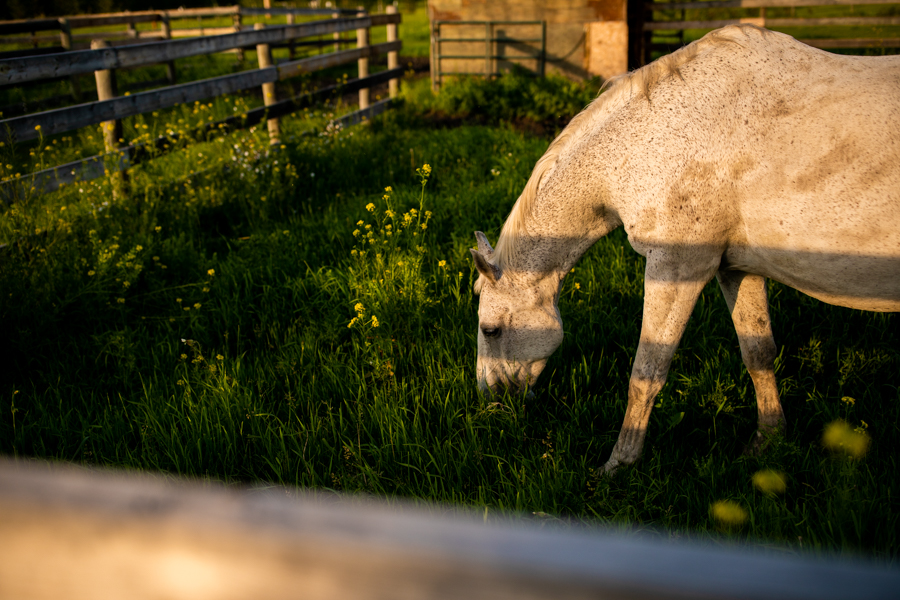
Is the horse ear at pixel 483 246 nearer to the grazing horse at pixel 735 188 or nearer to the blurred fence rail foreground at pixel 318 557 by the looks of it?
the grazing horse at pixel 735 188

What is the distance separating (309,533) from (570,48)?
1243 centimetres

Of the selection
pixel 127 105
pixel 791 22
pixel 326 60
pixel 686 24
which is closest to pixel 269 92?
pixel 326 60

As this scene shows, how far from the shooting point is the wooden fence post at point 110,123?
485 centimetres

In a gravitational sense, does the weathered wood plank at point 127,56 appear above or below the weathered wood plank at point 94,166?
above

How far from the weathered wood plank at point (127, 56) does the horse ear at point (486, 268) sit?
146 inches

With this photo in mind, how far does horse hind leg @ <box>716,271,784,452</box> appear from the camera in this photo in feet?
9.00

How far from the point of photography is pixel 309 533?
0.44 metres

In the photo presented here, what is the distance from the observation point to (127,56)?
5.00m

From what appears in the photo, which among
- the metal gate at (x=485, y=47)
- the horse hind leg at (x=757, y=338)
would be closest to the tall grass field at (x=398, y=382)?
the horse hind leg at (x=757, y=338)

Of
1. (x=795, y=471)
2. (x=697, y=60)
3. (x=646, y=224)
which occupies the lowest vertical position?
(x=795, y=471)

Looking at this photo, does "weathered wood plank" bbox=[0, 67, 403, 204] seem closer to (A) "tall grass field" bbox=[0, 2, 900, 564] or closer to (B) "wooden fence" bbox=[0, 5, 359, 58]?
(A) "tall grass field" bbox=[0, 2, 900, 564]

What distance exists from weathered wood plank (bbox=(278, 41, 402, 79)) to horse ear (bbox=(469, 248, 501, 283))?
5.36m

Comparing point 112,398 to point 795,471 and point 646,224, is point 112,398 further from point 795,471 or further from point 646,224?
point 795,471

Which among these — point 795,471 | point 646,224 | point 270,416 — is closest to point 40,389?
point 270,416
